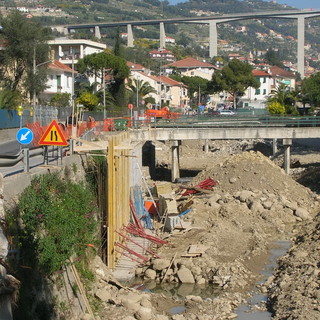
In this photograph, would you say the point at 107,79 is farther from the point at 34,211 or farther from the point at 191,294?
the point at 34,211

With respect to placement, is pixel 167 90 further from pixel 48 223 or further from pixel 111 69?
pixel 48 223

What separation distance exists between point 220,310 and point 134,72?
299 ft

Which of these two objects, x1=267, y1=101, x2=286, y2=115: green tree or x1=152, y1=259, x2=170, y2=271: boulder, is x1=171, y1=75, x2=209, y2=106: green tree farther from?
x1=152, y1=259, x2=170, y2=271: boulder

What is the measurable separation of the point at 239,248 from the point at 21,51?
3448cm

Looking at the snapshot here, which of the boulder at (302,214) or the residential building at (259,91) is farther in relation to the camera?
the residential building at (259,91)

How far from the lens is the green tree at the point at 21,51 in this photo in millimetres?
55875

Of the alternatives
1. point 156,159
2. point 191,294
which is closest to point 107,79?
point 156,159

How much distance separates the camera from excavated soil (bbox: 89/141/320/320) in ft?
62.4

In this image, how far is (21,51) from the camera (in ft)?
185

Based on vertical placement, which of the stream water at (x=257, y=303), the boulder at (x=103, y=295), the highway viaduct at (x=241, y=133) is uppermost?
the highway viaduct at (x=241, y=133)

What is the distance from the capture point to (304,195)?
1532 inches

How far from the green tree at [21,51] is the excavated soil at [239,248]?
1774cm

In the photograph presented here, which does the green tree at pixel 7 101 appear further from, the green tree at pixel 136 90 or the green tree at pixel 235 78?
the green tree at pixel 235 78

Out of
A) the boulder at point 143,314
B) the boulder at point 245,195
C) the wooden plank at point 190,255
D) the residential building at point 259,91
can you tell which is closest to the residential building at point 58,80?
the boulder at point 245,195
